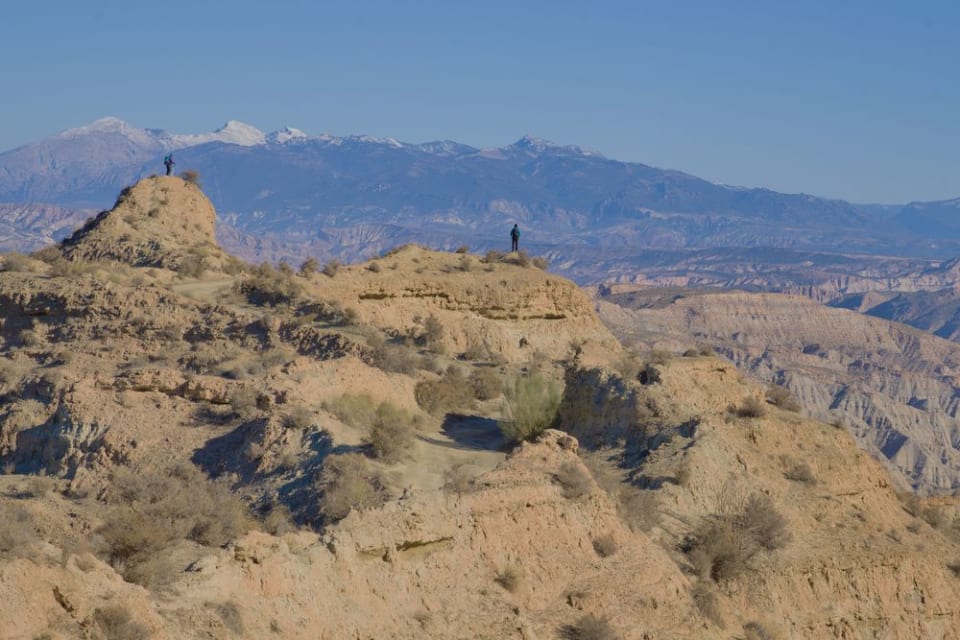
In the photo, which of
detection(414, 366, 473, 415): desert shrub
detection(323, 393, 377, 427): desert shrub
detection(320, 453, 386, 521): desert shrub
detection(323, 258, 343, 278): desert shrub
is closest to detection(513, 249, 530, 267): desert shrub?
detection(323, 258, 343, 278): desert shrub

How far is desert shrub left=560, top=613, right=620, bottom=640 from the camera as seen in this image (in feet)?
63.7

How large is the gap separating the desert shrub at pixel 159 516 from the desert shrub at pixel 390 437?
8.50 ft

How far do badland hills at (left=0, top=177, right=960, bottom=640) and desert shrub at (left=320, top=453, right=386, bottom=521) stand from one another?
53mm

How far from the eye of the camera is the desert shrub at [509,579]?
19750 millimetres

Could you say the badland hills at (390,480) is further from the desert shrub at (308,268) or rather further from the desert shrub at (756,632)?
the desert shrub at (308,268)

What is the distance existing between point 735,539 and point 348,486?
711 cm

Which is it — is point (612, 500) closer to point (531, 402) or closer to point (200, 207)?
point (531, 402)

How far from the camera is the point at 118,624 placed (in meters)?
14.1

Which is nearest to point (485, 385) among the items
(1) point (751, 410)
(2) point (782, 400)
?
(1) point (751, 410)

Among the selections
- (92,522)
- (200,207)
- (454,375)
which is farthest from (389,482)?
(200,207)

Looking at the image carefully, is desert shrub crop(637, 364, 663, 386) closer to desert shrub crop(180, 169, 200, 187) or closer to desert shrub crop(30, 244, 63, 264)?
desert shrub crop(30, 244, 63, 264)

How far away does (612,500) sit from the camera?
2248 cm

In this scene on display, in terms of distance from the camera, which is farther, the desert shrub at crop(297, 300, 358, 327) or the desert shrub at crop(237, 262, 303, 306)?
the desert shrub at crop(237, 262, 303, 306)

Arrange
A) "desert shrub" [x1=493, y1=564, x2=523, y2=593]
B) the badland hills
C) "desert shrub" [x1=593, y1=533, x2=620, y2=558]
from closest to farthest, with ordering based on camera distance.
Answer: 1. the badland hills
2. "desert shrub" [x1=493, y1=564, x2=523, y2=593]
3. "desert shrub" [x1=593, y1=533, x2=620, y2=558]
